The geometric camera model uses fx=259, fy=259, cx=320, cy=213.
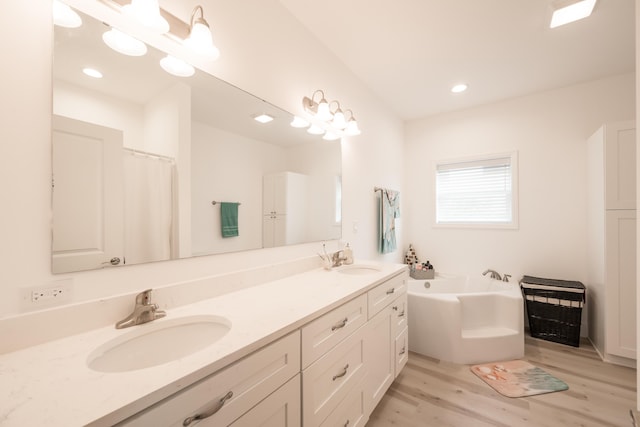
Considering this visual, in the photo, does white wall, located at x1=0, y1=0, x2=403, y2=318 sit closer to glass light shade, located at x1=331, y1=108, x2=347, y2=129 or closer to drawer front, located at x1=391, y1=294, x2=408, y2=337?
glass light shade, located at x1=331, y1=108, x2=347, y2=129

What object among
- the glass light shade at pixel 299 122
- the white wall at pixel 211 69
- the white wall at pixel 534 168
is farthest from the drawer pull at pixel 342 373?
the white wall at pixel 534 168

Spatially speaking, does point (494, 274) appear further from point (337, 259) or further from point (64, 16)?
point (64, 16)

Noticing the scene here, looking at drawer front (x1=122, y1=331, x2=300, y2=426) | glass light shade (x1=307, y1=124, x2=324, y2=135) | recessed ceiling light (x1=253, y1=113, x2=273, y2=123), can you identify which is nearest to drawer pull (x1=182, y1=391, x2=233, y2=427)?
drawer front (x1=122, y1=331, x2=300, y2=426)

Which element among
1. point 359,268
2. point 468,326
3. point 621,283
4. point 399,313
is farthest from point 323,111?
point 621,283

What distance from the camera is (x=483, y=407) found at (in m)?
1.73

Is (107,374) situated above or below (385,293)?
above

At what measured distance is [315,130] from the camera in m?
2.01

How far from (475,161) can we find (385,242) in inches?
63.1

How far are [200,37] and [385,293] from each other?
1696 mm

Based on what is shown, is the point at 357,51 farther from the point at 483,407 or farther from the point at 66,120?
the point at 483,407

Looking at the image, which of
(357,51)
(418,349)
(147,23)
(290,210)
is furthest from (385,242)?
(147,23)

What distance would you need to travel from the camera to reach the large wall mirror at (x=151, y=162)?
0.90m

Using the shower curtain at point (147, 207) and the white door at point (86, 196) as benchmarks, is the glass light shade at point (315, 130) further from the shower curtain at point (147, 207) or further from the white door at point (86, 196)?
the white door at point (86, 196)

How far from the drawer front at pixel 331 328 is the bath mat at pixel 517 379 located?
4.52ft
